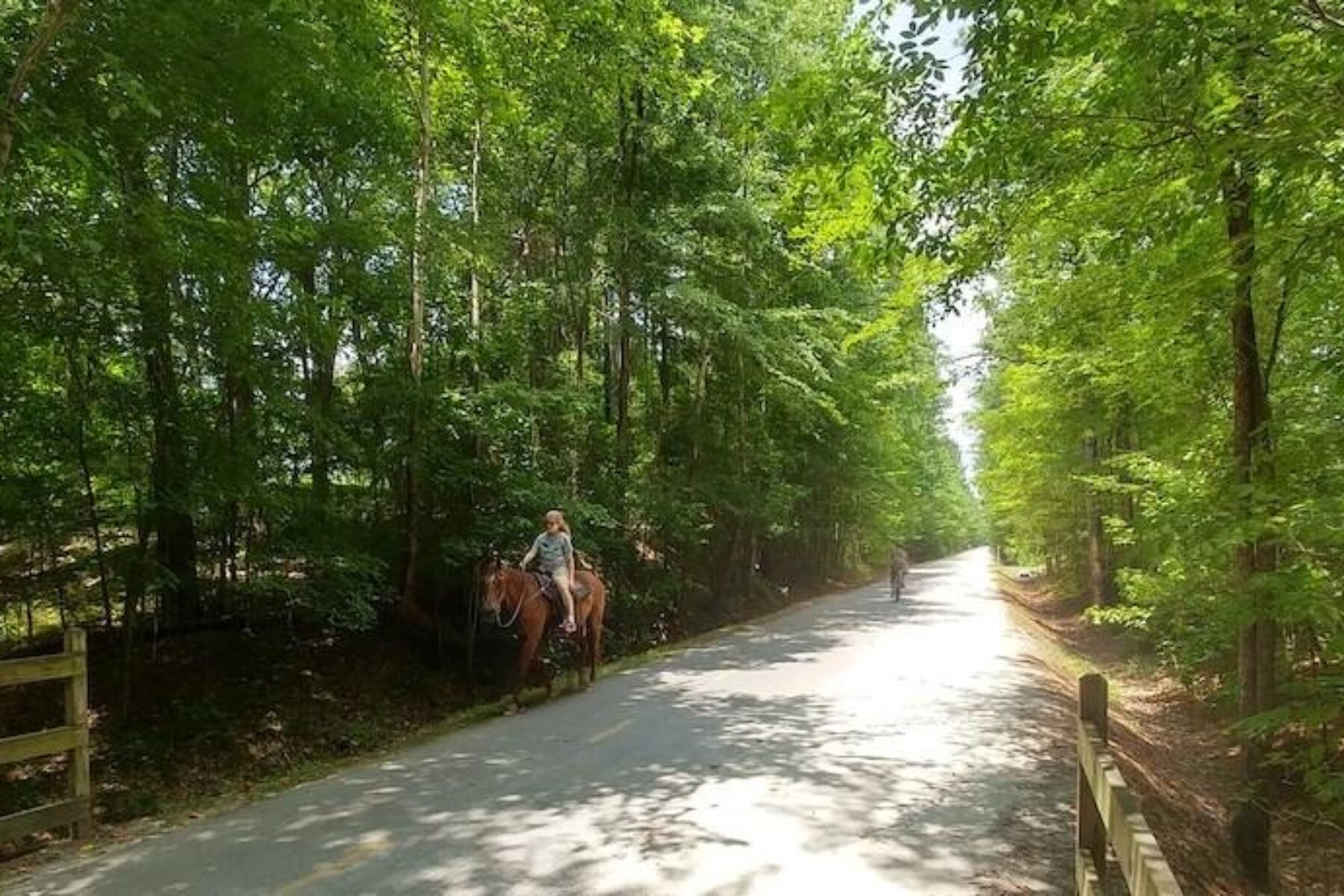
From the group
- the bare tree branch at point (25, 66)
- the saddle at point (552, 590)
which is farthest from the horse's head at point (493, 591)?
the bare tree branch at point (25, 66)

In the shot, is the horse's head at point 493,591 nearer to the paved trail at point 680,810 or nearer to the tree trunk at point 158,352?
the paved trail at point 680,810

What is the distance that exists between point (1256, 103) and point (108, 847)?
850 cm

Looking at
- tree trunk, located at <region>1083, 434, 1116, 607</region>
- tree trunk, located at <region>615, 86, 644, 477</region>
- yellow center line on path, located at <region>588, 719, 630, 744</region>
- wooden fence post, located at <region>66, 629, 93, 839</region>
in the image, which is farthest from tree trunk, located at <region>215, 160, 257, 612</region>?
tree trunk, located at <region>1083, 434, 1116, 607</region>

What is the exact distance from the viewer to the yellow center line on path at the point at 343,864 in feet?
17.9

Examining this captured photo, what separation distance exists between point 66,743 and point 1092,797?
22.2 ft

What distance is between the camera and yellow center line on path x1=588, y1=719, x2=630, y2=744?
9.40 m

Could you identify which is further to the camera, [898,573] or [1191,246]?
[898,573]

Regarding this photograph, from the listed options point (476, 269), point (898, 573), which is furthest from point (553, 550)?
point (898, 573)

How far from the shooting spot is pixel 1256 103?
5164 mm

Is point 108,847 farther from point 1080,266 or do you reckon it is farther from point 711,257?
point 711,257

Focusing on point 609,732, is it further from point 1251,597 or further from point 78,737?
point 1251,597

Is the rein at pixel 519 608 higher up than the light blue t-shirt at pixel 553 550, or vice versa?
the light blue t-shirt at pixel 553 550

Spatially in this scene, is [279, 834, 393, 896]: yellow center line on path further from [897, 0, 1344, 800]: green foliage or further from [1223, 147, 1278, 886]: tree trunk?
[1223, 147, 1278, 886]: tree trunk

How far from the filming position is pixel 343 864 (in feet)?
19.1
